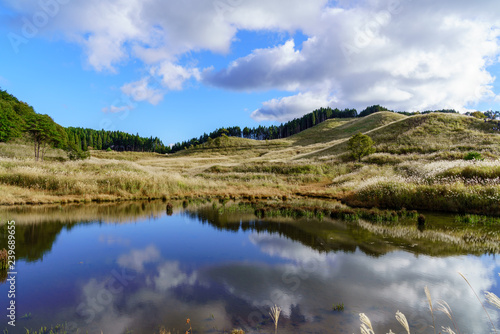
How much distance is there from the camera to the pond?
18.2ft

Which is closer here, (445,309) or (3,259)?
(445,309)

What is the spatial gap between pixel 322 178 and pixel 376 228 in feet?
76.1

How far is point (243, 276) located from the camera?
776cm

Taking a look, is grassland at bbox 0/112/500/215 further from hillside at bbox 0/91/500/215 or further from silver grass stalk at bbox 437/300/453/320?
silver grass stalk at bbox 437/300/453/320

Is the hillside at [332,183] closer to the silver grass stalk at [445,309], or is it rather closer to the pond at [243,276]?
the pond at [243,276]

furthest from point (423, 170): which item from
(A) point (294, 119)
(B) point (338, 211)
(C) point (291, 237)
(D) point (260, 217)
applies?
(A) point (294, 119)

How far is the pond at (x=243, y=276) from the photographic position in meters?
5.55

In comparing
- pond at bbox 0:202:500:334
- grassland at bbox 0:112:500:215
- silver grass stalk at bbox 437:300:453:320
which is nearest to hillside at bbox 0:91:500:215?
grassland at bbox 0:112:500:215

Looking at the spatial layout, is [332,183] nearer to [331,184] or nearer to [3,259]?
[331,184]

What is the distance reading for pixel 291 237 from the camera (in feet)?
40.0

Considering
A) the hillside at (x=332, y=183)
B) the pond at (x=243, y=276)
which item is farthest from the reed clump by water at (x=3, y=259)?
the hillside at (x=332, y=183)

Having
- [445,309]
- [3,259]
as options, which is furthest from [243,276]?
[3,259]

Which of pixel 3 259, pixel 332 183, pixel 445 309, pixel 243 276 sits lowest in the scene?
pixel 243 276

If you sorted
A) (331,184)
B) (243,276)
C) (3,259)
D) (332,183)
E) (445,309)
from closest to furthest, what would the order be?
(445,309)
(243,276)
(3,259)
(331,184)
(332,183)
